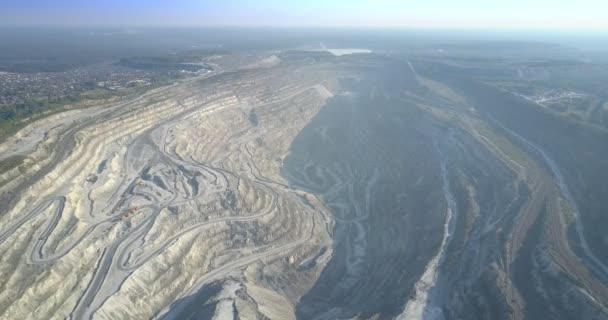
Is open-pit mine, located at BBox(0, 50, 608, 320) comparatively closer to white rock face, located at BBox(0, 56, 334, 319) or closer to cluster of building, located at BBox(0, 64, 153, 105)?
white rock face, located at BBox(0, 56, 334, 319)

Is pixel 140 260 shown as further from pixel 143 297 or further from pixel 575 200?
pixel 575 200

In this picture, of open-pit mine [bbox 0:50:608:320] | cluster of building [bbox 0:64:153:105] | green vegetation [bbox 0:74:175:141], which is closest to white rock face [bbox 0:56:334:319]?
open-pit mine [bbox 0:50:608:320]

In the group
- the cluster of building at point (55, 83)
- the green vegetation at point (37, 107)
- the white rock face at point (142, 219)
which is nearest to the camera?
the white rock face at point (142, 219)

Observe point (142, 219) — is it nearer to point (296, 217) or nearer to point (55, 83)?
point (296, 217)

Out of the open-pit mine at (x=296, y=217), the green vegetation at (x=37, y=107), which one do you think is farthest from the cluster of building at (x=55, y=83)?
the open-pit mine at (x=296, y=217)

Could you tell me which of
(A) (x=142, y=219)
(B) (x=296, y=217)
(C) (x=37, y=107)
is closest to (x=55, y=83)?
(C) (x=37, y=107)

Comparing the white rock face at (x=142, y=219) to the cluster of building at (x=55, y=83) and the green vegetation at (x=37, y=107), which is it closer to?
the green vegetation at (x=37, y=107)

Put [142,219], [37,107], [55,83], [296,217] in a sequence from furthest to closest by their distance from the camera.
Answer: [55,83] → [37,107] → [296,217] → [142,219]

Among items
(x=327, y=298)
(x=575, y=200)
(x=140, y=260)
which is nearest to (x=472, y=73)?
(x=575, y=200)

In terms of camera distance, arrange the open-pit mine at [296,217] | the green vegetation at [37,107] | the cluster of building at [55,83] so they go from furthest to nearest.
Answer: the cluster of building at [55,83]
the green vegetation at [37,107]
the open-pit mine at [296,217]

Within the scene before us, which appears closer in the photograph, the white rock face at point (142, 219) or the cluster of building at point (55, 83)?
the white rock face at point (142, 219)
